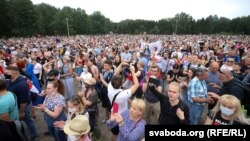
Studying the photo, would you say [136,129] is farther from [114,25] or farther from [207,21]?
[114,25]

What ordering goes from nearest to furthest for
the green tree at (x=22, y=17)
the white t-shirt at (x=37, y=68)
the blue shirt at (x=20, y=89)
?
the blue shirt at (x=20, y=89), the white t-shirt at (x=37, y=68), the green tree at (x=22, y=17)

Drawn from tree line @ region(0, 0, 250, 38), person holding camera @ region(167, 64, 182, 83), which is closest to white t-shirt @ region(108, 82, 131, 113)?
Answer: person holding camera @ region(167, 64, 182, 83)

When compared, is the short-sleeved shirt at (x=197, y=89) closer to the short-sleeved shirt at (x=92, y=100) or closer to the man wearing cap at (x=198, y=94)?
the man wearing cap at (x=198, y=94)

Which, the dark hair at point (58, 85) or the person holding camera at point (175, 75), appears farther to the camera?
the person holding camera at point (175, 75)

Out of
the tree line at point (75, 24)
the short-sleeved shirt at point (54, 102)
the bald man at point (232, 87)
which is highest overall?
the tree line at point (75, 24)

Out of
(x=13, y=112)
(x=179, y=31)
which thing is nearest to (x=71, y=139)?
(x=13, y=112)

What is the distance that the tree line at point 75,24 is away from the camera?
58022 millimetres

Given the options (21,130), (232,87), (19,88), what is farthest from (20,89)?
(232,87)

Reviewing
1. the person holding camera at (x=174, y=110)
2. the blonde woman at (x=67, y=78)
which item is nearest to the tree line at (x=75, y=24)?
the blonde woman at (x=67, y=78)

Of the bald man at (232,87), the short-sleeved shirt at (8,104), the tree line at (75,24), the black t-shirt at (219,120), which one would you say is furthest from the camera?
the tree line at (75,24)

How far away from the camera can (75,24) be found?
80562mm

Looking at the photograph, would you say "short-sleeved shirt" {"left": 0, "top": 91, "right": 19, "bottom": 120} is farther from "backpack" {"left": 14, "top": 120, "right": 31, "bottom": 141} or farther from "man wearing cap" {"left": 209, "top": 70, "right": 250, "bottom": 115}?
"man wearing cap" {"left": 209, "top": 70, "right": 250, "bottom": 115}

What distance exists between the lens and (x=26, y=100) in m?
5.04

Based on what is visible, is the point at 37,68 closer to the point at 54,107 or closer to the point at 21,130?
the point at 54,107
